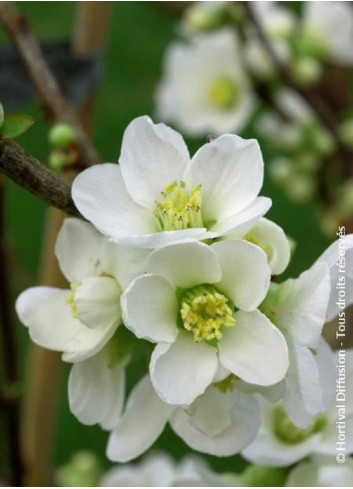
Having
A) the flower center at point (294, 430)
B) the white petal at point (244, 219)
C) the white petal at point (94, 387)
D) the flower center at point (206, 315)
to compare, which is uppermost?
the white petal at point (244, 219)

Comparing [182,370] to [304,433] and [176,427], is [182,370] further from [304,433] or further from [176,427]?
[304,433]

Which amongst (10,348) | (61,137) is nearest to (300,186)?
(10,348)

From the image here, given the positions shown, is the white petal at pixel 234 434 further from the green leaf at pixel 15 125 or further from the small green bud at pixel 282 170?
the small green bud at pixel 282 170

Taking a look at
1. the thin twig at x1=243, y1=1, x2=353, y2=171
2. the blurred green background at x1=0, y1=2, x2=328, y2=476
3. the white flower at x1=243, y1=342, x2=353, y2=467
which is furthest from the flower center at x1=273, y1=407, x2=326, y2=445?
the blurred green background at x1=0, y1=2, x2=328, y2=476

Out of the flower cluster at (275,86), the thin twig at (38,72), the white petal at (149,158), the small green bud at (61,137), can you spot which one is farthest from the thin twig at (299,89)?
the white petal at (149,158)

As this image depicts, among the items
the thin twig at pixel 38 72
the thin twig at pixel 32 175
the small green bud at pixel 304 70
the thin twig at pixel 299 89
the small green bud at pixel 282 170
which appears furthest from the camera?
the small green bud at pixel 282 170

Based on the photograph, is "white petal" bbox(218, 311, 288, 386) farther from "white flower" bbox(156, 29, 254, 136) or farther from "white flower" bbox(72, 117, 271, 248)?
"white flower" bbox(156, 29, 254, 136)

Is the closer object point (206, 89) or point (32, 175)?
point (32, 175)

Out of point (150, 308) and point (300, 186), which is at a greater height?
point (150, 308)
